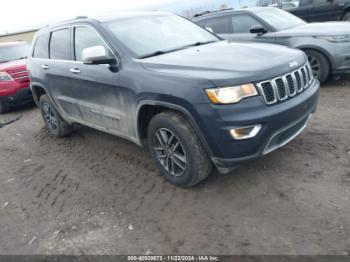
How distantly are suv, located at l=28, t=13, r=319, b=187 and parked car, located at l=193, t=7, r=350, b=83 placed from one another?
2.70 metres

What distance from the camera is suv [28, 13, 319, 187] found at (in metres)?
3.10

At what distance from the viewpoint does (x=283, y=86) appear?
329cm

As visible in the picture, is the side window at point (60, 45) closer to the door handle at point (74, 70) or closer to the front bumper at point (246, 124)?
the door handle at point (74, 70)

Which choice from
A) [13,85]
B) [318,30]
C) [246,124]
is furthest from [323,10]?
[246,124]

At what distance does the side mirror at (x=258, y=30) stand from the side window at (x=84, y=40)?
386cm

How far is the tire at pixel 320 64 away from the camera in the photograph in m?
6.41

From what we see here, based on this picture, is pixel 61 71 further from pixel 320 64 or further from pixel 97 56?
pixel 320 64

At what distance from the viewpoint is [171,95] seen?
331 centimetres

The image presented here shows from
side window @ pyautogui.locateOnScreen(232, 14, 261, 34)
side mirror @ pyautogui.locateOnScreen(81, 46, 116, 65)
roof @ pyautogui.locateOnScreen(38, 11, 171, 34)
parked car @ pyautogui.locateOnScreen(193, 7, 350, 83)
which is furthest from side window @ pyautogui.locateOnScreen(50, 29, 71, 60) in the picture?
side window @ pyautogui.locateOnScreen(232, 14, 261, 34)

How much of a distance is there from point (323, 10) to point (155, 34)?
8.29 metres

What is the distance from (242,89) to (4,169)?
3953mm

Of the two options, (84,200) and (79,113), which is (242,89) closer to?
(84,200)

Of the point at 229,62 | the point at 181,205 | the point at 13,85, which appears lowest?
the point at 181,205

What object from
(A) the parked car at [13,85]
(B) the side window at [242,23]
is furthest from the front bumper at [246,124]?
(A) the parked car at [13,85]
